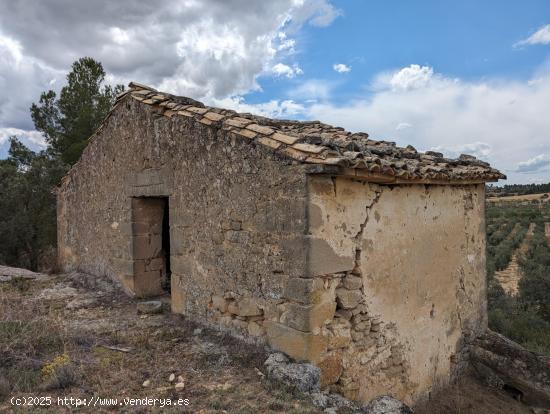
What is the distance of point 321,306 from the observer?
3.85m

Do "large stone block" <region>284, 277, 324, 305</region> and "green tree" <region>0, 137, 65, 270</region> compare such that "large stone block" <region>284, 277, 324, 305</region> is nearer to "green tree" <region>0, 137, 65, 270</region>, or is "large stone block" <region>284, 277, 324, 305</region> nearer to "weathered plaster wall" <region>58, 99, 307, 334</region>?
"weathered plaster wall" <region>58, 99, 307, 334</region>

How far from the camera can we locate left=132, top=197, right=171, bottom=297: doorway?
6707 mm

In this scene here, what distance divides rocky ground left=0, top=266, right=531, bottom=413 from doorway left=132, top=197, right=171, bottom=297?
463 millimetres

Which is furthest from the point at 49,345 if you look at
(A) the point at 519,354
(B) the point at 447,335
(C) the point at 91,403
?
(A) the point at 519,354

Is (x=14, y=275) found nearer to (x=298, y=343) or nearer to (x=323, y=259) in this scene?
(x=298, y=343)

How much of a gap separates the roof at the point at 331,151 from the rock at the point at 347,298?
1103 millimetres

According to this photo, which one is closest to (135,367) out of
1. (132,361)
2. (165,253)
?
(132,361)

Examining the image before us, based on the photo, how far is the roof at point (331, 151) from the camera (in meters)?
3.75

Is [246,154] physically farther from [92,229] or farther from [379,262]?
[92,229]

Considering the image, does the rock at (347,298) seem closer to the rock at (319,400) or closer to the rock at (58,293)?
the rock at (319,400)

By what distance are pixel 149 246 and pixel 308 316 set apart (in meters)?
3.91

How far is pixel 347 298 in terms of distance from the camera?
13.3 ft

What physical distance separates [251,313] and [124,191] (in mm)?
3615

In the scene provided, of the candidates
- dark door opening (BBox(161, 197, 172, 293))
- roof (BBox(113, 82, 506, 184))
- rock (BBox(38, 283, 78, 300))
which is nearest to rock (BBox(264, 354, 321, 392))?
roof (BBox(113, 82, 506, 184))
